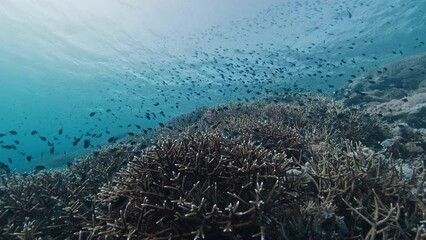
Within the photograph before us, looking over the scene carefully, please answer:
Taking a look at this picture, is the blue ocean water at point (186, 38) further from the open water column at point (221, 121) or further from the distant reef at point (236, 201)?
the distant reef at point (236, 201)

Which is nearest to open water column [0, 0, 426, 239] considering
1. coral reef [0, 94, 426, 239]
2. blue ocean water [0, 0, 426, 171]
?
coral reef [0, 94, 426, 239]

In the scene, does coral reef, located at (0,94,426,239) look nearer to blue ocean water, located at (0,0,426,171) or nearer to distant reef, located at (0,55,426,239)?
distant reef, located at (0,55,426,239)

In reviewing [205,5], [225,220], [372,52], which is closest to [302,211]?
[225,220]

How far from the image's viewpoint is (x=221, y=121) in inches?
494

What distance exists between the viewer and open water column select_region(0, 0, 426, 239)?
3.55 metres

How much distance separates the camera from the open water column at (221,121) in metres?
3.55

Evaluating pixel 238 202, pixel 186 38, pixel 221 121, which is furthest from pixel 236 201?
pixel 186 38

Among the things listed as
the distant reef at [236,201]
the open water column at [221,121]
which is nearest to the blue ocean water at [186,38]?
the open water column at [221,121]

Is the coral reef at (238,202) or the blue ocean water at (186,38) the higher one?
the blue ocean water at (186,38)

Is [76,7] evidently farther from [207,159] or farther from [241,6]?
[207,159]

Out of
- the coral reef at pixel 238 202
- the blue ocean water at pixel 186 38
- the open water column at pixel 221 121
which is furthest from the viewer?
the blue ocean water at pixel 186 38

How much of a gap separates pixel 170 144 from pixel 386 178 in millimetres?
3531

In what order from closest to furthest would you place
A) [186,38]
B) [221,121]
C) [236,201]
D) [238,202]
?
[238,202] < [236,201] < [221,121] < [186,38]

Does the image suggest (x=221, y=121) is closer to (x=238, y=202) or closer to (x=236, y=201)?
(x=236, y=201)
